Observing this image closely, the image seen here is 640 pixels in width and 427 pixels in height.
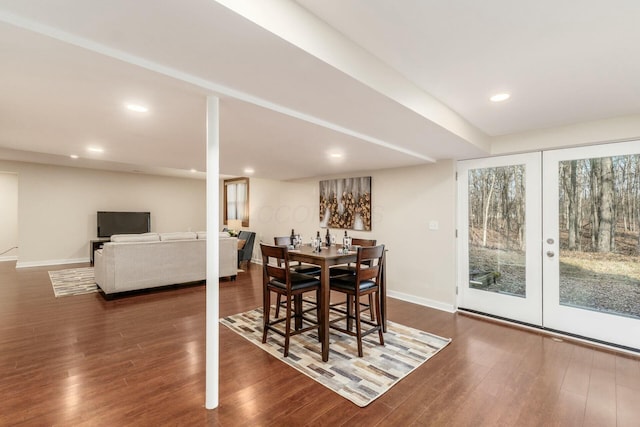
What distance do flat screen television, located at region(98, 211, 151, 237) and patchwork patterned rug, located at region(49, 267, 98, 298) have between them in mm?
1374

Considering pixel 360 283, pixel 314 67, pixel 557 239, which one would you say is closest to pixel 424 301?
pixel 557 239

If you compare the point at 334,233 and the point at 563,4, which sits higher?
the point at 563,4

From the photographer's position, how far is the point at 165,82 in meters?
1.88

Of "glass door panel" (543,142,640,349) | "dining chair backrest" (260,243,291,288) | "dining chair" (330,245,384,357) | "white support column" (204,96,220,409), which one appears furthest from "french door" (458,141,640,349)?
"white support column" (204,96,220,409)

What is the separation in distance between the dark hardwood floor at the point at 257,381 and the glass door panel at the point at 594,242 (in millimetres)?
383

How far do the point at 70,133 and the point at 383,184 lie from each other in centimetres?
424

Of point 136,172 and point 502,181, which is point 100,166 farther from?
point 502,181

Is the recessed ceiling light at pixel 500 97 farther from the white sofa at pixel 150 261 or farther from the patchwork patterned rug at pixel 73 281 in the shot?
the patchwork patterned rug at pixel 73 281

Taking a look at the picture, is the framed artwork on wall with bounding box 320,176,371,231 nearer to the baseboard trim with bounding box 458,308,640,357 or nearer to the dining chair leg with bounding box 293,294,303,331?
the baseboard trim with bounding box 458,308,640,357

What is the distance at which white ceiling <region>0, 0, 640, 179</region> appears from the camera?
138 cm

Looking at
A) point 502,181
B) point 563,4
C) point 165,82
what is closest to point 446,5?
point 563,4

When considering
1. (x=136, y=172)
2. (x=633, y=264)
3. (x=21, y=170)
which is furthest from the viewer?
(x=136, y=172)

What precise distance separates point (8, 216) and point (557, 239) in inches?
463

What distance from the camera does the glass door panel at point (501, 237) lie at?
12.2ft
